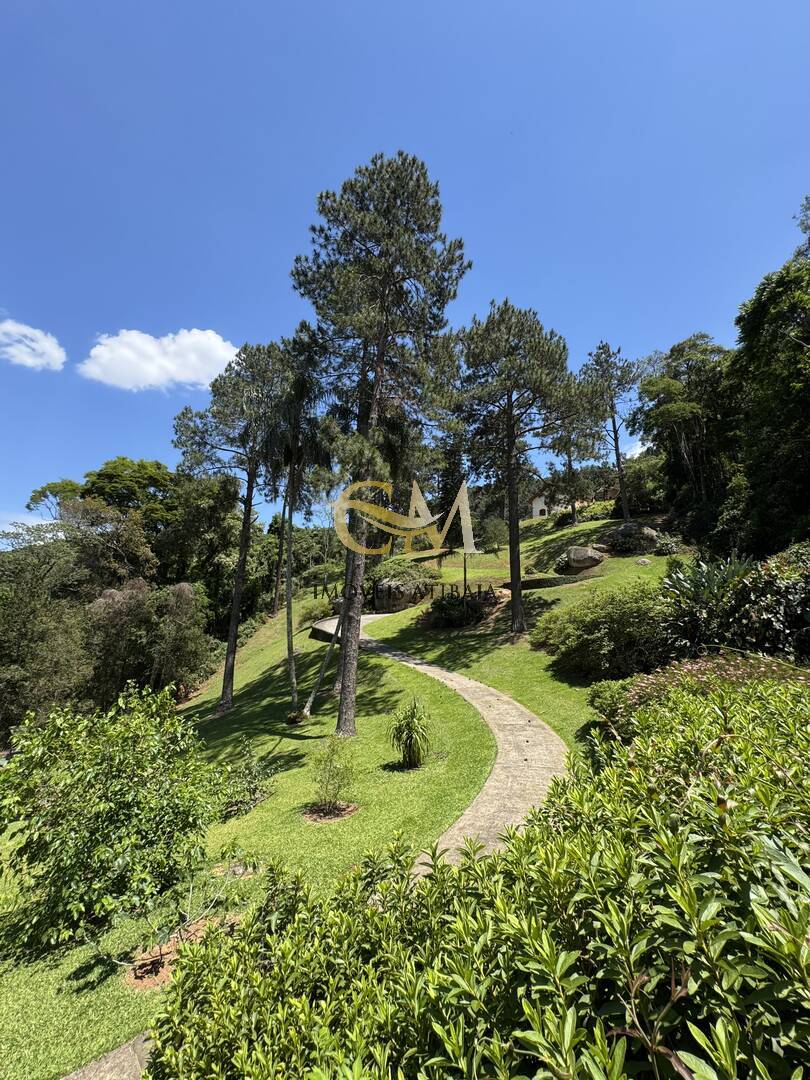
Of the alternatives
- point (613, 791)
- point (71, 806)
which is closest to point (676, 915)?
point (613, 791)

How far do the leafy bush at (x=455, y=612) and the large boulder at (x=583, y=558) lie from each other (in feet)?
23.8

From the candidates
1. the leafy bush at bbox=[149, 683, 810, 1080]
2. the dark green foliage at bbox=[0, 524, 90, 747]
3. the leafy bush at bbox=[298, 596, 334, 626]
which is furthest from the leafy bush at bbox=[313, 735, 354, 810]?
the leafy bush at bbox=[298, 596, 334, 626]

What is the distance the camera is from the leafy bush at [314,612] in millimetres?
28955

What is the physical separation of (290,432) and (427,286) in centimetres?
592

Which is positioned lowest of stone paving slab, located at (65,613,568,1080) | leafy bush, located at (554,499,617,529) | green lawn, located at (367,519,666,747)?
stone paving slab, located at (65,613,568,1080)

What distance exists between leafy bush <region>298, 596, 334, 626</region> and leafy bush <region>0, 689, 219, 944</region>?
914 inches

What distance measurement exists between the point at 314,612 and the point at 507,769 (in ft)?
77.2

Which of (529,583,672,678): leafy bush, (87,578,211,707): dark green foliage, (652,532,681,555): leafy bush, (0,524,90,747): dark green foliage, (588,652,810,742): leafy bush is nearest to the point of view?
(588,652,810,742): leafy bush

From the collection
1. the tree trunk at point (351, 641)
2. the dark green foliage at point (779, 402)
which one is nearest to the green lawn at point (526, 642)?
the tree trunk at point (351, 641)

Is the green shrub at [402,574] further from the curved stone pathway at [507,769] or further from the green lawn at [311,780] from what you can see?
the curved stone pathway at [507,769]

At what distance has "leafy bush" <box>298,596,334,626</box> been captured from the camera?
29.0 meters

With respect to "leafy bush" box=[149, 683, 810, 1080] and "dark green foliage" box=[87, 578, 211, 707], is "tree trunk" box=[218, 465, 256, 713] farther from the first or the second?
"leafy bush" box=[149, 683, 810, 1080]

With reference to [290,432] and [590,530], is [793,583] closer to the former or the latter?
[290,432]

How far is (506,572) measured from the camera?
102 ft
